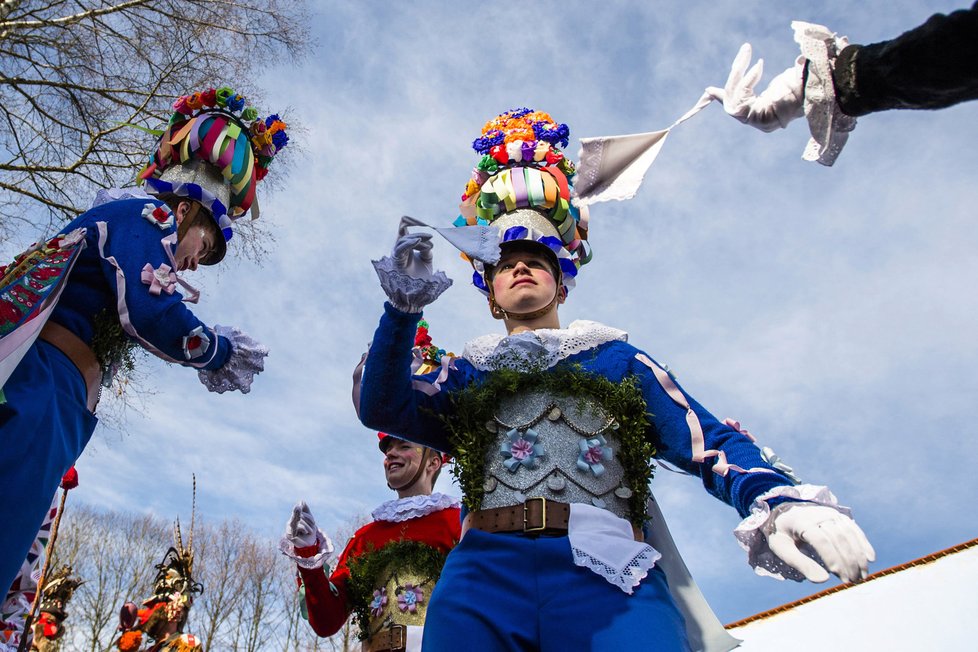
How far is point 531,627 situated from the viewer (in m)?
2.36

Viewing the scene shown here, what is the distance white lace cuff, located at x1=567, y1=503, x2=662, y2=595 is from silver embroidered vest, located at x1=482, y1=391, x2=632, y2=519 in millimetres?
95

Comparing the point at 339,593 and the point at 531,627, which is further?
the point at 339,593

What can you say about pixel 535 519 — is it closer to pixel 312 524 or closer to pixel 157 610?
pixel 312 524

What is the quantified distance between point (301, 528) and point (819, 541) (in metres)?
2.49

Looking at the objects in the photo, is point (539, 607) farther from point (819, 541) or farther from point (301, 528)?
point (301, 528)

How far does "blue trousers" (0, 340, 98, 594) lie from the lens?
93.4 inches

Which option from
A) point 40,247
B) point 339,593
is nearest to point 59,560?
point 339,593

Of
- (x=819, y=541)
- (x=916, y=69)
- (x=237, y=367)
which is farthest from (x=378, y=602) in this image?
(x=916, y=69)

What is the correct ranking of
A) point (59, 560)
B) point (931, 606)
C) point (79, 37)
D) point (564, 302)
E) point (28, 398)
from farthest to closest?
point (59, 560) → point (931, 606) → point (79, 37) → point (564, 302) → point (28, 398)

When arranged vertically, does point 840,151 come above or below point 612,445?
above

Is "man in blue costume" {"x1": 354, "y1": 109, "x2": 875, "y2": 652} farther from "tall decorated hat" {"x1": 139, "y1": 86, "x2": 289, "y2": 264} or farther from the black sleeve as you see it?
"tall decorated hat" {"x1": 139, "y1": 86, "x2": 289, "y2": 264}

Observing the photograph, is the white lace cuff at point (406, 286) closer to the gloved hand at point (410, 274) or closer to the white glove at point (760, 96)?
the gloved hand at point (410, 274)

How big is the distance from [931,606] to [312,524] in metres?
8.50

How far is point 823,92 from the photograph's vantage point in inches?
88.6
